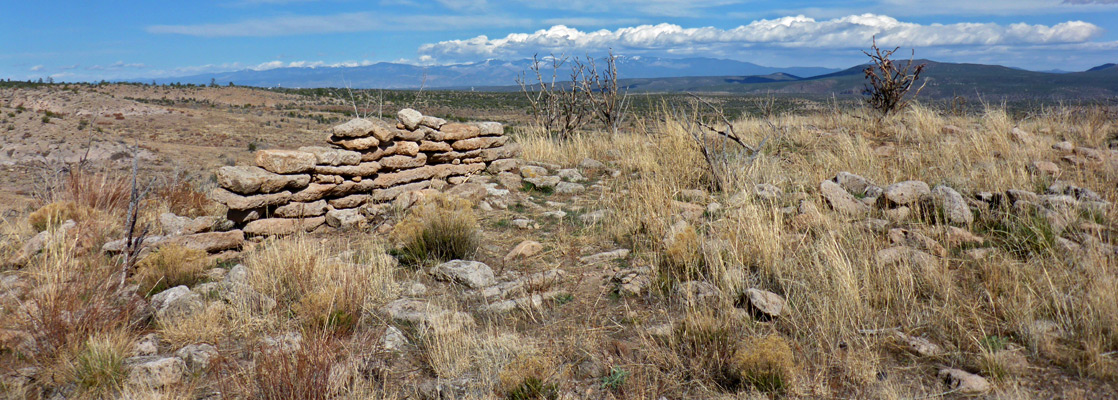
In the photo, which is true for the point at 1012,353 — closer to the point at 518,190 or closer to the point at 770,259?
the point at 770,259

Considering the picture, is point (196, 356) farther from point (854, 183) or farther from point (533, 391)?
point (854, 183)

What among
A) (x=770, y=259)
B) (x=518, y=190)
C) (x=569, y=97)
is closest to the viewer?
(x=770, y=259)

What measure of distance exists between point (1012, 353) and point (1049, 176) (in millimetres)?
4505

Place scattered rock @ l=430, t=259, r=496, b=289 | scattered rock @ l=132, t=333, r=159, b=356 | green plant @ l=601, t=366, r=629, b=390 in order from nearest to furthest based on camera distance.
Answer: green plant @ l=601, t=366, r=629, b=390
scattered rock @ l=132, t=333, r=159, b=356
scattered rock @ l=430, t=259, r=496, b=289

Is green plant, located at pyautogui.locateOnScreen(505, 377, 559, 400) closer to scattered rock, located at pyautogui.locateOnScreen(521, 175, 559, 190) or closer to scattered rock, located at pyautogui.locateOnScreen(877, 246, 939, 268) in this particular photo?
scattered rock, located at pyautogui.locateOnScreen(877, 246, 939, 268)

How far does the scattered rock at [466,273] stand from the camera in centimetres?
484

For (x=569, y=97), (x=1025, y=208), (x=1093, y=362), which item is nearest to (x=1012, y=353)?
(x=1093, y=362)

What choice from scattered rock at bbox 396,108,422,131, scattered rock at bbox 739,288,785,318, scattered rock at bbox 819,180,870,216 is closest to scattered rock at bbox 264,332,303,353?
scattered rock at bbox 739,288,785,318

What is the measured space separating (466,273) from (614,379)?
1961 mm

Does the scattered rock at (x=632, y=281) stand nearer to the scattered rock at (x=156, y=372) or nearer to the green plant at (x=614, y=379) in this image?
the green plant at (x=614, y=379)

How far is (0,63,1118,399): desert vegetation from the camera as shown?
3186 millimetres

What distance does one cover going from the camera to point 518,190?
27.8ft

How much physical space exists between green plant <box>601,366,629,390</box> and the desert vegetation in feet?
0.04

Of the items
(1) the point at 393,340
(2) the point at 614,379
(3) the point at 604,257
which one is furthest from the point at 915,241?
(1) the point at 393,340
